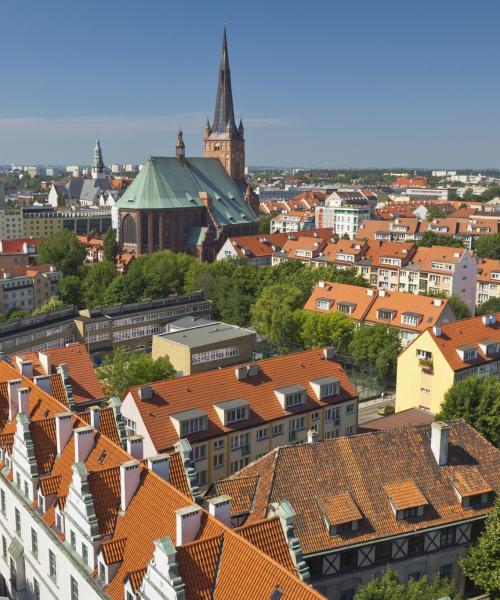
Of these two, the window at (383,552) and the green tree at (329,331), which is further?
the green tree at (329,331)

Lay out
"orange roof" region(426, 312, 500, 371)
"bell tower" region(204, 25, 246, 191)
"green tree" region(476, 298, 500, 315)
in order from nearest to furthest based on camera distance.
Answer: "orange roof" region(426, 312, 500, 371) → "green tree" region(476, 298, 500, 315) → "bell tower" region(204, 25, 246, 191)

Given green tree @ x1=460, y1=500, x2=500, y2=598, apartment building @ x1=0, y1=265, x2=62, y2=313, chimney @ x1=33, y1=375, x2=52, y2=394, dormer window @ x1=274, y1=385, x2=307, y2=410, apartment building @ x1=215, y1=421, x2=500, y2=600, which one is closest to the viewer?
green tree @ x1=460, y1=500, x2=500, y2=598

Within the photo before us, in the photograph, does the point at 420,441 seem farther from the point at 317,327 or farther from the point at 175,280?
the point at 175,280

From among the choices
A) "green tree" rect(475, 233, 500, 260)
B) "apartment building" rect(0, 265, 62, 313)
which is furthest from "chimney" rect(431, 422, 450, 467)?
"green tree" rect(475, 233, 500, 260)

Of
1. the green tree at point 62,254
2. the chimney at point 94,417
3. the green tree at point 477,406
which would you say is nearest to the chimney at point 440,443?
the green tree at point 477,406

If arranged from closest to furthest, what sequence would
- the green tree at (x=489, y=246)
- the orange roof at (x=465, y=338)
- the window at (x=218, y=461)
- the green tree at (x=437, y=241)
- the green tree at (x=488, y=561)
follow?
the green tree at (x=488, y=561), the window at (x=218, y=461), the orange roof at (x=465, y=338), the green tree at (x=437, y=241), the green tree at (x=489, y=246)

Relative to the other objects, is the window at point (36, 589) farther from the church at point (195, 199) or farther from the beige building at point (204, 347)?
the church at point (195, 199)

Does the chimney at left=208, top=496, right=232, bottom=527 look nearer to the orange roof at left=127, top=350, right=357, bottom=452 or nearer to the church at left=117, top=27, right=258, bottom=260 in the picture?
the orange roof at left=127, top=350, right=357, bottom=452

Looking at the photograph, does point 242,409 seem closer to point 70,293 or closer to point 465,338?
point 465,338
